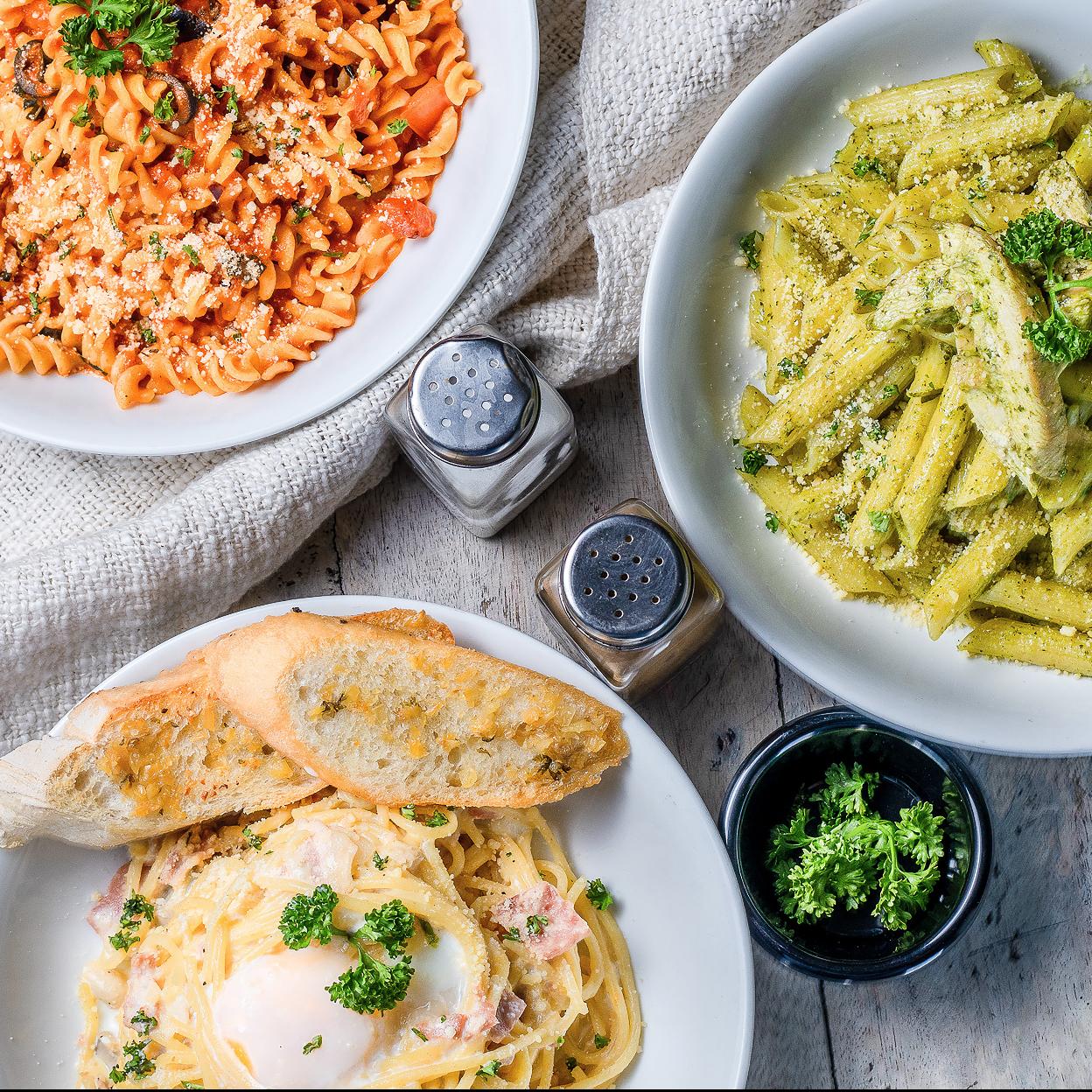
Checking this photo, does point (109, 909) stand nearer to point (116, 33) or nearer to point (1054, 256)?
point (116, 33)

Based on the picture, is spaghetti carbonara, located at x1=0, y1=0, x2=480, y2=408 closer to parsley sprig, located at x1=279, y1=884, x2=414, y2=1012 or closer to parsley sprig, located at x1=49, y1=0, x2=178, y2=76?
parsley sprig, located at x1=49, y1=0, x2=178, y2=76

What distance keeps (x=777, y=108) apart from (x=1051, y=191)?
565mm

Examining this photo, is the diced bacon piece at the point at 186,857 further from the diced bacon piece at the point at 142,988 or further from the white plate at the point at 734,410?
the white plate at the point at 734,410

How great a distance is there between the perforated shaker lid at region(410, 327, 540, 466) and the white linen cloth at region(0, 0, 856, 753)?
0.15 meters

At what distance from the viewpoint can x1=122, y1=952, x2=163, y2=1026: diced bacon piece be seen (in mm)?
2172

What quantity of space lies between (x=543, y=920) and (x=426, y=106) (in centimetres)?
170

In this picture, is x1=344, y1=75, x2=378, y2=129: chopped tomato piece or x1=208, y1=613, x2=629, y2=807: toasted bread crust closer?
x1=208, y1=613, x2=629, y2=807: toasted bread crust

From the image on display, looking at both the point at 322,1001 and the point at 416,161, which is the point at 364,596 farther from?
the point at 416,161

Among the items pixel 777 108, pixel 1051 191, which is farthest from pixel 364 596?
pixel 1051 191

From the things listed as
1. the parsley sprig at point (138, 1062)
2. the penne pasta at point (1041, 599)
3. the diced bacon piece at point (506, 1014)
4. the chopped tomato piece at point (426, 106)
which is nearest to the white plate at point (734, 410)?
the penne pasta at point (1041, 599)

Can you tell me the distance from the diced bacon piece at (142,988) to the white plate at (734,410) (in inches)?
52.8

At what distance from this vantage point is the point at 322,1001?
201 cm

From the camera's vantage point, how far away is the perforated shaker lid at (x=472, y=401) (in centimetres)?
231

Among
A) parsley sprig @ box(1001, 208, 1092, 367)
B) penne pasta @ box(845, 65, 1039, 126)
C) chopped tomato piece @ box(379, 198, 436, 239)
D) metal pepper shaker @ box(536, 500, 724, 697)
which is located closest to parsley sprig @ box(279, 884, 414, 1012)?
metal pepper shaker @ box(536, 500, 724, 697)
